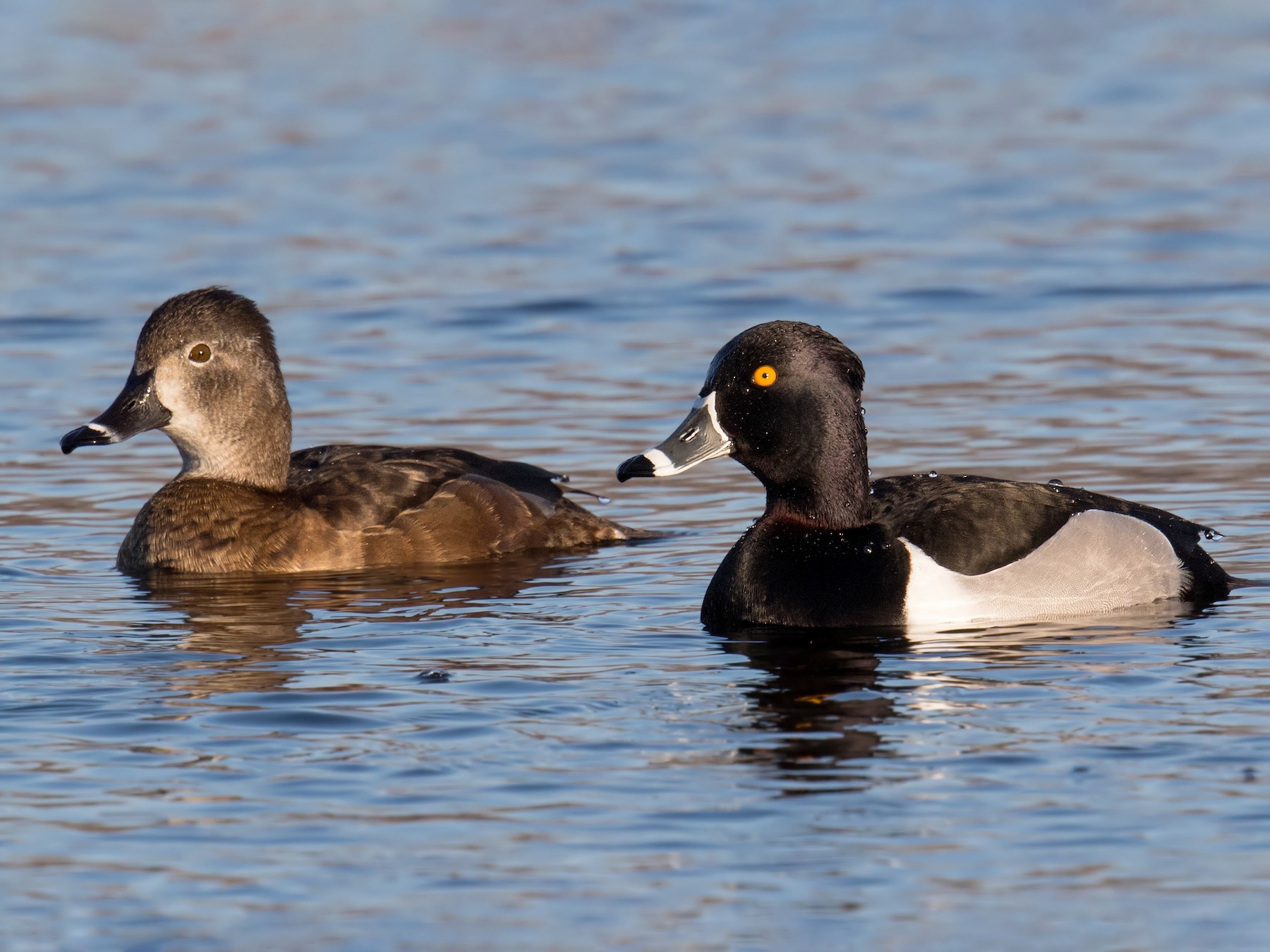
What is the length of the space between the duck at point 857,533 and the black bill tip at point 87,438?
9.26 feet

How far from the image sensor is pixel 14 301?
15875 mm

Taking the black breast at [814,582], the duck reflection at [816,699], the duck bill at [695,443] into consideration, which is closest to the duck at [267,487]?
the duck bill at [695,443]

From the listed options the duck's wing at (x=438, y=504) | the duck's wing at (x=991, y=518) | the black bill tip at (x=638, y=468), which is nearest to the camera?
the duck's wing at (x=991, y=518)

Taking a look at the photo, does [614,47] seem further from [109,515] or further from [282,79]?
[109,515]

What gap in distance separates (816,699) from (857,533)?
1.28 meters

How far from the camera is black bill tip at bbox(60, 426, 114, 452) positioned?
10.4 metres

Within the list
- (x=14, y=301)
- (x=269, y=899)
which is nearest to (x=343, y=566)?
(x=269, y=899)

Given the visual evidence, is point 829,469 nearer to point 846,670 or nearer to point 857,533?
point 857,533

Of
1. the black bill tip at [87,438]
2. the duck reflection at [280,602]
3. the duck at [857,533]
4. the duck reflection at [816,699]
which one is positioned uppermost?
the black bill tip at [87,438]

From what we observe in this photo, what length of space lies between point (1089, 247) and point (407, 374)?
559cm

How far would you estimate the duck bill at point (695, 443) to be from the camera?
8.97 m

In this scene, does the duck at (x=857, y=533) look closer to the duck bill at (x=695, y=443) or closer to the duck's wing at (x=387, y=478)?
the duck bill at (x=695, y=443)

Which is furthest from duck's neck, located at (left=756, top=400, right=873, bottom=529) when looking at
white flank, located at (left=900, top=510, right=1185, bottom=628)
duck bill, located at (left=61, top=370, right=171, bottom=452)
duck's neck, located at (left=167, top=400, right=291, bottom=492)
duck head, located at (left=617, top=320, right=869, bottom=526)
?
duck bill, located at (left=61, top=370, right=171, bottom=452)

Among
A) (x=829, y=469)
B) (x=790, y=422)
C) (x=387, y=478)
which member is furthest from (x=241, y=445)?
(x=829, y=469)
